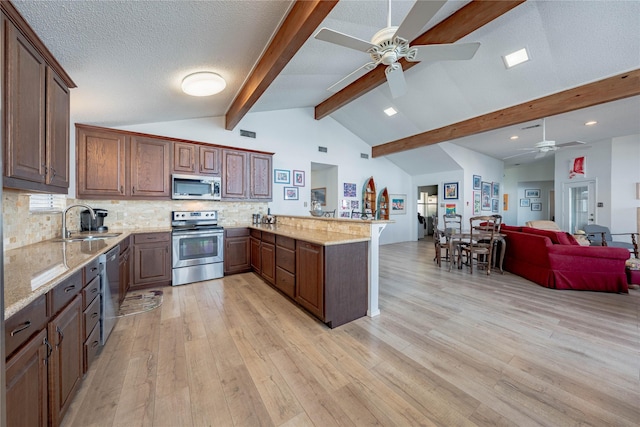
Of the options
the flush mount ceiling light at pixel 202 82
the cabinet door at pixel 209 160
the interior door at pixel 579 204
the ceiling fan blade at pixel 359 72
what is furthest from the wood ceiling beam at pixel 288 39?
the interior door at pixel 579 204

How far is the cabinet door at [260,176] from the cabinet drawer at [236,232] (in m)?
0.69

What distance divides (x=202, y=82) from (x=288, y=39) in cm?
109

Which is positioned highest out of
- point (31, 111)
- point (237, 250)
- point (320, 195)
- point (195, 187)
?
point (31, 111)

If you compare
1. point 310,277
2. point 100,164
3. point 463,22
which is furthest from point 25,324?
point 463,22

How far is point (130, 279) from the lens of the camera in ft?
11.4

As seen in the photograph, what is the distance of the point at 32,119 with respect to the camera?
161 cm

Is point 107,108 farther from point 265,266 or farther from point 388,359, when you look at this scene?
point 388,359

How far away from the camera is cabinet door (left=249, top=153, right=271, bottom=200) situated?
479cm

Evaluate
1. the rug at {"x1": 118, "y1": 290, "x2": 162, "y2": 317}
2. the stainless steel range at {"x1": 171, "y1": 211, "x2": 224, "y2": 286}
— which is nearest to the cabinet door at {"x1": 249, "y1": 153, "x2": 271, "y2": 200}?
the stainless steel range at {"x1": 171, "y1": 211, "x2": 224, "y2": 286}

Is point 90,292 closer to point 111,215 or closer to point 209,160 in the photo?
point 111,215

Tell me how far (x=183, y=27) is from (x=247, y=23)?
485 millimetres

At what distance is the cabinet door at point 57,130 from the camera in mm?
1806

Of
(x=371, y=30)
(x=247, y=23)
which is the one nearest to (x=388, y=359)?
(x=247, y=23)

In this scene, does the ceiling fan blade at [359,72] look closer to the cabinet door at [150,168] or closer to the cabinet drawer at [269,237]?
the cabinet drawer at [269,237]
